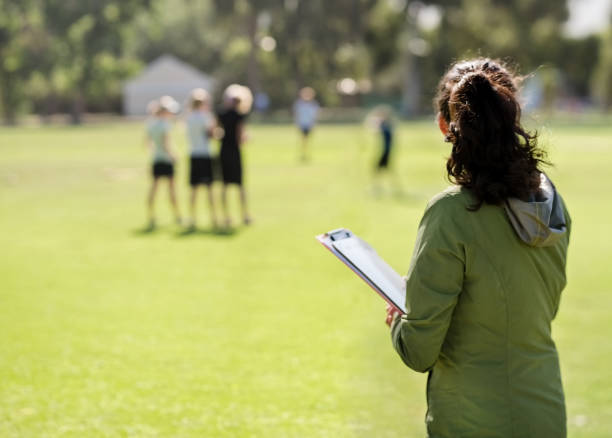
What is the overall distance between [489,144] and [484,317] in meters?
0.51

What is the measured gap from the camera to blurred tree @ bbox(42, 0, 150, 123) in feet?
167

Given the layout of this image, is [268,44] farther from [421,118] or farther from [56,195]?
[56,195]

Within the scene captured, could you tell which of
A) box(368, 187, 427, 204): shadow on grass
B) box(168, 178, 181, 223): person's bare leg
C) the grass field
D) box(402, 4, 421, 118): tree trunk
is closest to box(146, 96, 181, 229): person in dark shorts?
box(168, 178, 181, 223): person's bare leg

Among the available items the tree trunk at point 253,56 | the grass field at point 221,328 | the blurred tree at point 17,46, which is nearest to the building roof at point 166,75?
the tree trunk at point 253,56

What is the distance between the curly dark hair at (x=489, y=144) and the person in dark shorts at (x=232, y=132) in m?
9.16

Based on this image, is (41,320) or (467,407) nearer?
(467,407)

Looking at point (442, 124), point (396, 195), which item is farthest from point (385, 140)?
point (442, 124)

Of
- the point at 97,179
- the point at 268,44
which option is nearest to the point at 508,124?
the point at 97,179

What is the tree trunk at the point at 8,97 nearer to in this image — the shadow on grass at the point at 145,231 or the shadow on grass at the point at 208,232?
the shadow on grass at the point at 145,231

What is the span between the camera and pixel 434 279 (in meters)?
2.20

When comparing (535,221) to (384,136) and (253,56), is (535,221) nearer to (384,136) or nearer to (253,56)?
(384,136)

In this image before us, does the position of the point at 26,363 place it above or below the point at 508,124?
below

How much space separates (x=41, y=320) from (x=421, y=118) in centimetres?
6231

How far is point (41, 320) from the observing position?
692 cm
